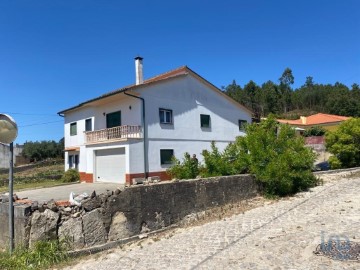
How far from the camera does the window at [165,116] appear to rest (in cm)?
2261

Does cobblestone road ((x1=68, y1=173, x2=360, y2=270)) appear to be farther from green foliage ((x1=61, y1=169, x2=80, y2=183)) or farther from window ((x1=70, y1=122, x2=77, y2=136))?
window ((x1=70, y1=122, x2=77, y2=136))

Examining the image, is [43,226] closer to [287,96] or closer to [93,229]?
[93,229]

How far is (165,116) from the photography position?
75.3ft

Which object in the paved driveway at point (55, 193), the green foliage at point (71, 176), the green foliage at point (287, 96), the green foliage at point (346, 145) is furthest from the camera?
the green foliage at point (287, 96)

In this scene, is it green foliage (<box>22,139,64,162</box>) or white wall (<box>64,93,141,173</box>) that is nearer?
white wall (<box>64,93,141,173</box>)

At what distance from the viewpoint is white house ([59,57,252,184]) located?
21.1 m

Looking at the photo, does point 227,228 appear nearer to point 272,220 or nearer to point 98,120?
point 272,220

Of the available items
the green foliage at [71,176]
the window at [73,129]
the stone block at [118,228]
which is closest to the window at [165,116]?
the green foliage at [71,176]

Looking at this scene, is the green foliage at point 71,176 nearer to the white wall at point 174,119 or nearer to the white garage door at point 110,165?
the white wall at point 174,119

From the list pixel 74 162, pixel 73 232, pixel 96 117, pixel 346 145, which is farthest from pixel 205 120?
pixel 73 232

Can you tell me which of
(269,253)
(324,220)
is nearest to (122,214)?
(269,253)

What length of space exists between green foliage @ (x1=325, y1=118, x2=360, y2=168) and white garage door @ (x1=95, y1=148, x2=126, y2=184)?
13226mm

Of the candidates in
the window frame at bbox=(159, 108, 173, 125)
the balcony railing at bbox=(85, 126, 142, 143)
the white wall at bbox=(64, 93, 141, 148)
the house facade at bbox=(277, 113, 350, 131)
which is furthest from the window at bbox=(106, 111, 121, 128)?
the house facade at bbox=(277, 113, 350, 131)

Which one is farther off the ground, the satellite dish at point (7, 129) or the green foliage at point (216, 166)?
the satellite dish at point (7, 129)
